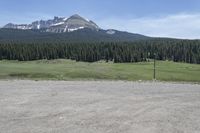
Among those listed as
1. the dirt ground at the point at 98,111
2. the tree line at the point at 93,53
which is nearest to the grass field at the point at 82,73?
the dirt ground at the point at 98,111

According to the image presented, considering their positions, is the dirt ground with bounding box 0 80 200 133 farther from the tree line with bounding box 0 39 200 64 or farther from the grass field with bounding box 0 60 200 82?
the tree line with bounding box 0 39 200 64

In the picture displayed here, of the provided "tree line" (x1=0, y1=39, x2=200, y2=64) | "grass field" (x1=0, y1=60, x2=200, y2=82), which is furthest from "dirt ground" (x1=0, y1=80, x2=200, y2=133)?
"tree line" (x1=0, y1=39, x2=200, y2=64)

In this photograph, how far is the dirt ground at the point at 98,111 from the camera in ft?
61.7

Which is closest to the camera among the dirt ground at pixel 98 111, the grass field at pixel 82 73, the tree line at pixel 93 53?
the dirt ground at pixel 98 111

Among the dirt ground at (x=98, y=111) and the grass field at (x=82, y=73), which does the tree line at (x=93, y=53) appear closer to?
the grass field at (x=82, y=73)

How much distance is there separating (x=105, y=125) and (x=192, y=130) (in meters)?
3.60

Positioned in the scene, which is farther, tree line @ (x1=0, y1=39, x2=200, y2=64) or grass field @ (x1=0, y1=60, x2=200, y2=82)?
tree line @ (x1=0, y1=39, x2=200, y2=64)

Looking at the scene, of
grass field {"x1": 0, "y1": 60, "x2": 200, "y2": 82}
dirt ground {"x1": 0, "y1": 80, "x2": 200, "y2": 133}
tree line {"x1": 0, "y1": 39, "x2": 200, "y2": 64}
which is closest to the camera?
dirt ground {"x1": 0, "y1": 80, "x2": 200, "y2": 133}

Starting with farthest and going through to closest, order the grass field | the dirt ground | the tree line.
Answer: the tree line, the grass field, the dirt ground

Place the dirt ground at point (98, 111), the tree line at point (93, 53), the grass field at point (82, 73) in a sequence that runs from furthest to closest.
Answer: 1. the tree line at point (93, 53)
2. the grass field at point (82, 73)
3. the dirt ground at point (98, 111)

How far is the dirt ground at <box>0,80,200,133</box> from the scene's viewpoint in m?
18.8

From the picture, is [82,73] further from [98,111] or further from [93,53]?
[93,53]

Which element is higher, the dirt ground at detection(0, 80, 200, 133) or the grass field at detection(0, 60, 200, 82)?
the dirt ground at detection(0, 80, 200, 133)

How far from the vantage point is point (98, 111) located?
2303cm
